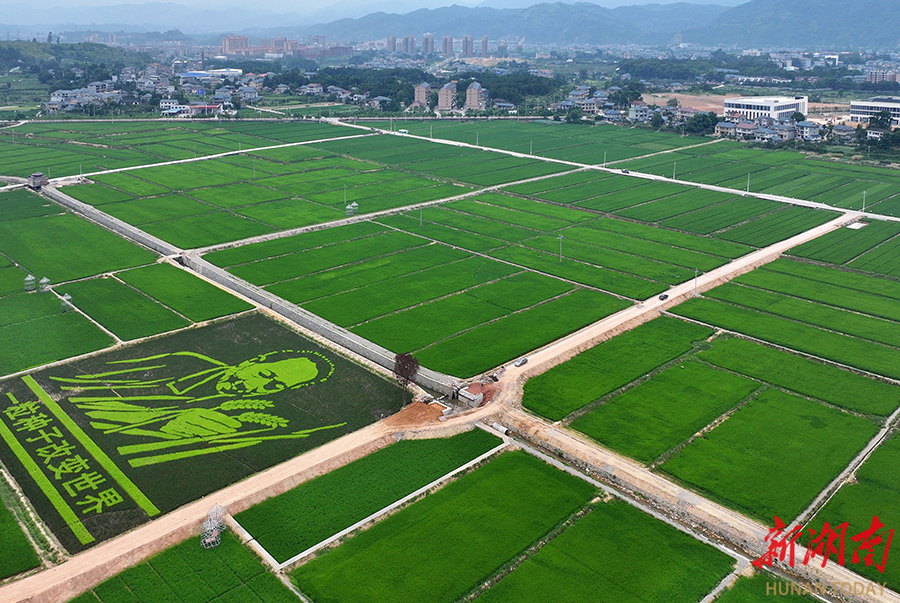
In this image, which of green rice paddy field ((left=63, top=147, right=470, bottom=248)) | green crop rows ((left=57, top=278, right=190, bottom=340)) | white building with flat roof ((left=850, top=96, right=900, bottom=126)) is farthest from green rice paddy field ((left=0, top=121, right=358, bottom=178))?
white building with flat roof ((left=850, top=96, right=900, bottom=126))

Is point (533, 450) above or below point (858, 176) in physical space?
below

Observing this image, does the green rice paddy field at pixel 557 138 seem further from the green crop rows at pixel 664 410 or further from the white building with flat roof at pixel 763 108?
the green crop rows at pixel 664 410

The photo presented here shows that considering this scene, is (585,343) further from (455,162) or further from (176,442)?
(455,162)

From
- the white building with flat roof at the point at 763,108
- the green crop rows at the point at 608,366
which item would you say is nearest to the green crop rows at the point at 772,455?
the green crop rows at the point at 608,366

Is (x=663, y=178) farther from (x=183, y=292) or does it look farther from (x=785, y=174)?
(x=183, y=292)

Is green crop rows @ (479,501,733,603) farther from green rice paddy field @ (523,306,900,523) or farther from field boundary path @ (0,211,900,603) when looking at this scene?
green rice paddy field @ (523,306,900,523)

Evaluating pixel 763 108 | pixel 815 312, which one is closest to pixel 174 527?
pixel 815 312

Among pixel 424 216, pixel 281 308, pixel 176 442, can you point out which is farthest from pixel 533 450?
pixel 424 216
